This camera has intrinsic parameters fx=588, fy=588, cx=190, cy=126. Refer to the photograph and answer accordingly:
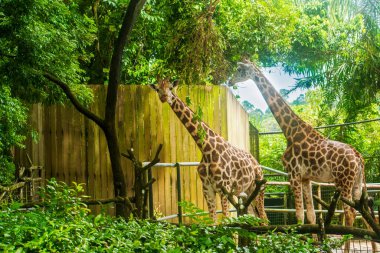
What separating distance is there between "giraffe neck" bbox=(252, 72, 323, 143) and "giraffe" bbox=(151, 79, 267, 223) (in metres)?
0.44

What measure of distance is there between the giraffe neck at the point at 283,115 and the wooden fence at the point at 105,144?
3.11 feet

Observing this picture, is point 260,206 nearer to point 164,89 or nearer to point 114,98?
point 164,89

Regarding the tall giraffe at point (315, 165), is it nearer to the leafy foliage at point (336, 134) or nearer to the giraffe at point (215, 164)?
the giraffe at point (215, 164)

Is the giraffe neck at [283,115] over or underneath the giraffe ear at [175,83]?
underneath

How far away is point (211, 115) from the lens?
20.7 ft

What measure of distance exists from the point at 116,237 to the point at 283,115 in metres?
3.04

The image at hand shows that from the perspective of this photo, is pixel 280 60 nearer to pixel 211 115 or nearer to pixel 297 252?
pixel 211 115

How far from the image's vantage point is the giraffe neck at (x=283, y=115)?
5129 mm

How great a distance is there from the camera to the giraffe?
490 cm

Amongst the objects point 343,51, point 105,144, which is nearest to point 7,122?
point 105,144

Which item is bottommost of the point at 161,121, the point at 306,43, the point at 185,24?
the point at 161,121

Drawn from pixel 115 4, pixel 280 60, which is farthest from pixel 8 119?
pixel 280 60

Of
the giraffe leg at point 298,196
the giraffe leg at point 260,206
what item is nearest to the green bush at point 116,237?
the giraffe leg at point 298,196

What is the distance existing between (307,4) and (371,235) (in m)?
9.25
